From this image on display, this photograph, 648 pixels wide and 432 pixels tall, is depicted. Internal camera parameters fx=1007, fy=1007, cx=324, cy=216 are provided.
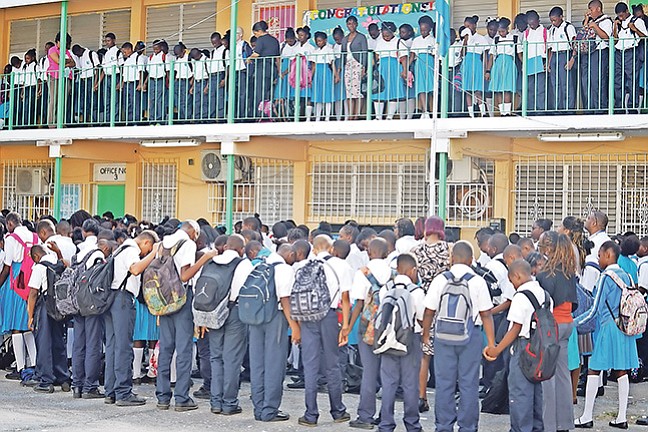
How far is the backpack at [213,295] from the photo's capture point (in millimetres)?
9023

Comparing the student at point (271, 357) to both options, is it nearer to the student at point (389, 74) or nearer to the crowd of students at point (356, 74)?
the crowd of students at point (356, 74)

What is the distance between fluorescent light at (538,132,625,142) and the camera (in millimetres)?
13805

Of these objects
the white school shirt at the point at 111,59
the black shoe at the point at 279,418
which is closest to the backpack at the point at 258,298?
the black shoe at the point at 279,418

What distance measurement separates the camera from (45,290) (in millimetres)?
10266

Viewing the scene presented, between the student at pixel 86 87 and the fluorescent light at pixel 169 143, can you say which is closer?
the fluorescent light at pixel 169 143

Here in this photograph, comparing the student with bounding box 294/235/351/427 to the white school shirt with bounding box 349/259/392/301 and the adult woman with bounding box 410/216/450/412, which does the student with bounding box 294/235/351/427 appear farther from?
the adult woman with bounding box 410/216/450/412

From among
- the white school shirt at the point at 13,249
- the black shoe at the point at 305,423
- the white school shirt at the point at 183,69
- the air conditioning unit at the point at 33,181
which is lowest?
the black shoe at the point at 305,423

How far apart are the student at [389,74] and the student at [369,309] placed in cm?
626

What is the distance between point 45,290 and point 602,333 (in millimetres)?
5496

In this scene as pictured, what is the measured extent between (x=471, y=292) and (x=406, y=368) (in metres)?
0.86

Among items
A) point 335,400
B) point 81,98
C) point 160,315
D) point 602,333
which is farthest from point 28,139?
point 602,333

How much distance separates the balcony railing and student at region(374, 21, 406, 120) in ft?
0.05

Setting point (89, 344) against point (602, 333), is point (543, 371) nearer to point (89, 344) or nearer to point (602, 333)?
point (602, 333)

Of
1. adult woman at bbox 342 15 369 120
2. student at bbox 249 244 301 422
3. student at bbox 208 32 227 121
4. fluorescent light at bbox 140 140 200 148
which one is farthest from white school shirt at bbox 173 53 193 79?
student at bbox 249 244 301 422
